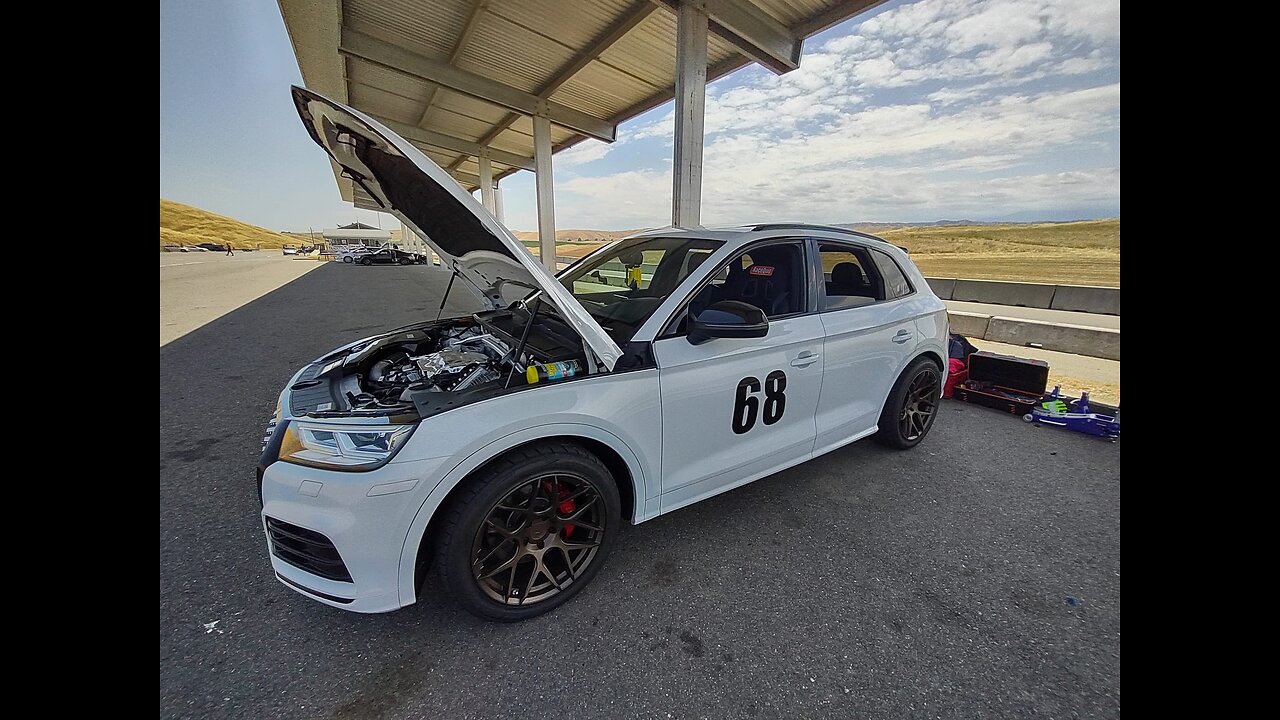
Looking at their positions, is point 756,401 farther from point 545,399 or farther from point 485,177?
point 485,177

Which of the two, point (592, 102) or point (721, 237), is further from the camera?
point (592, 102)

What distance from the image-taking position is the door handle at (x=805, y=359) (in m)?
2.38

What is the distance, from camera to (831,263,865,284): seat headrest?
3121 millimetres

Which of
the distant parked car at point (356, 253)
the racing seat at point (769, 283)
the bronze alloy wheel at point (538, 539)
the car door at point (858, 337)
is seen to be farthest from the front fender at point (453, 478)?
the distant parked car at point (356, 253)

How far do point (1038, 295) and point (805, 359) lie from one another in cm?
1155

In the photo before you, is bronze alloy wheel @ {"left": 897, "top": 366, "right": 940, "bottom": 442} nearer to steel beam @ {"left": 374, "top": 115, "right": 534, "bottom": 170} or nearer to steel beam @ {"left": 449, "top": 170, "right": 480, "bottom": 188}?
steel beam @ {"left": 374, "top": 115, "right": 534, "bottom": 170}

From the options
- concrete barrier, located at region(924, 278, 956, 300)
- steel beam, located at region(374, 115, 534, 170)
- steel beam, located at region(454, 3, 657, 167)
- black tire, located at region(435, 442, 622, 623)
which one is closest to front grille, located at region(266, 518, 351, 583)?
black tire, located at region(435, 442, 622, 623)

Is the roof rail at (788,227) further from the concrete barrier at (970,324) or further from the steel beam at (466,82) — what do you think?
the steel beam at (466,82)
